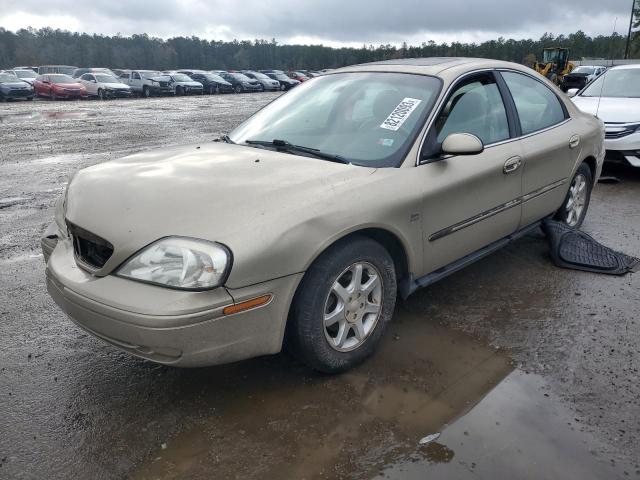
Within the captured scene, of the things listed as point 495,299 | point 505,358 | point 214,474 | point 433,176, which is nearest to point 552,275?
point 495,299

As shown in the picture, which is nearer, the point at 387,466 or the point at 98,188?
the point at 387,466

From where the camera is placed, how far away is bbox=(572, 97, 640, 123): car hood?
289 inches

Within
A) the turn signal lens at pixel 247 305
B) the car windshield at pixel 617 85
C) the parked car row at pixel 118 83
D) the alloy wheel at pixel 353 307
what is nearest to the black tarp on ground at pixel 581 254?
the alloy wheel at pixel 353 307

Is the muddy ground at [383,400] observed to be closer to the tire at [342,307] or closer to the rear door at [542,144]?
the tire at [342,307]

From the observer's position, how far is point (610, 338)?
329 centimetres

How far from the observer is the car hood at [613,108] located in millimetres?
7348

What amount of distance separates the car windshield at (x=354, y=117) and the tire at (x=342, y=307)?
0.60 meters

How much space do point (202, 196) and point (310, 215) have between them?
0.54 meters

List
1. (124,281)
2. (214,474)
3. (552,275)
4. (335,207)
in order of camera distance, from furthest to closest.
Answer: (552,275) < (335,207) < (124,281) < (214,474)

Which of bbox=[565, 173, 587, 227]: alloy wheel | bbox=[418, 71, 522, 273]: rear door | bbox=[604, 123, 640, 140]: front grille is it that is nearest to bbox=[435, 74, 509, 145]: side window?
bbox=[418, 71, 522, 273]: rear door

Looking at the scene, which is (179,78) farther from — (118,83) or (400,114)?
(400,114)

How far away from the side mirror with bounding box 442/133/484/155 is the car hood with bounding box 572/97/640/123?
5.37m

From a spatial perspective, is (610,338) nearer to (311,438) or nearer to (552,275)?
(552,275)

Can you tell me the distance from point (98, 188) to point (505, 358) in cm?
245
